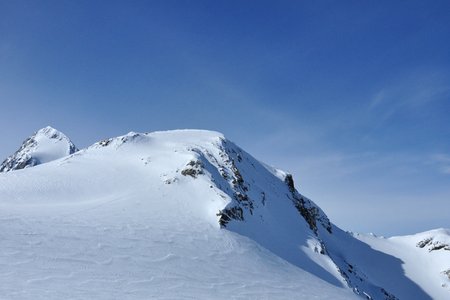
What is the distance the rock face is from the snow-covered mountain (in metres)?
113

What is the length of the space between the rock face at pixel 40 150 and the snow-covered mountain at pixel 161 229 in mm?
112915

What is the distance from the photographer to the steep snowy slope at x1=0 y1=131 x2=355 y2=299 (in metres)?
16.8

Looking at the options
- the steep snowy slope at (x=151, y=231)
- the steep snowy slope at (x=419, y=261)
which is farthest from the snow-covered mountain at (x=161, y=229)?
the steep snowy slope at (x=419, y=261)

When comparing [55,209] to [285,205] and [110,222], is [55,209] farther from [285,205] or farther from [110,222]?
[285,205]

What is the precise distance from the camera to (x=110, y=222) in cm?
2469

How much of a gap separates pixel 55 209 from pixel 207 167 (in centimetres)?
1524

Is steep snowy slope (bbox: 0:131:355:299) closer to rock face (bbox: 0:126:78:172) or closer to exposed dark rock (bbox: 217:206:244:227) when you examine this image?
exposed dark rock (bbox: 217:206:244:227)

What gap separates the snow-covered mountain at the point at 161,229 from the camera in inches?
671

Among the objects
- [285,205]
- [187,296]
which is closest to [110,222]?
[187,296]

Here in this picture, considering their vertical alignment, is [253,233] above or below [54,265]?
above

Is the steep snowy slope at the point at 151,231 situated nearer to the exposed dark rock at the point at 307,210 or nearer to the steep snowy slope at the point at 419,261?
the exposed dark rock at the point at 307,210

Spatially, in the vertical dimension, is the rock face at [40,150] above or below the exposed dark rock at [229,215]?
above

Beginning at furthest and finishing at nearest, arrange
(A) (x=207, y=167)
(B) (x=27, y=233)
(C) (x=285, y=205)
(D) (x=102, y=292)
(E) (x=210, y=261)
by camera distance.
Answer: (C) (x=285, y=205)
(A) (x=207, y=167)
(E) (x=210, y=261)
(B) (x=27, y=233)
(D) (x=102, y=292)

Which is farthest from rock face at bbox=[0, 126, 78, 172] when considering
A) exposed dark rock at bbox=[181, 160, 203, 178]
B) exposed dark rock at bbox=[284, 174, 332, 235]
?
exposed dark rock at bbox=[181, 160, 203, 178]
